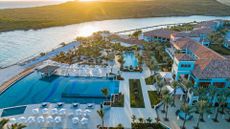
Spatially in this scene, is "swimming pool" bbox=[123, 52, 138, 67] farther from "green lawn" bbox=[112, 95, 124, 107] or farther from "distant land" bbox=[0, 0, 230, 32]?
"distant land" bbox=[0, 0, 230, 32]

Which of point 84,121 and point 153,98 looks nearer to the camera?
point 84,121

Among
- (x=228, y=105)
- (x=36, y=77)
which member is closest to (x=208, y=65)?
(x=228, y=105)

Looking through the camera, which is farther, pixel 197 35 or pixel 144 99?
pixel 197 35

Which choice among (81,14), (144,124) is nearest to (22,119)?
(144,124)

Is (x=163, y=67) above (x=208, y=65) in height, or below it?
below

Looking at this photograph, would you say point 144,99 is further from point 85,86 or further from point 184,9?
point 184,9

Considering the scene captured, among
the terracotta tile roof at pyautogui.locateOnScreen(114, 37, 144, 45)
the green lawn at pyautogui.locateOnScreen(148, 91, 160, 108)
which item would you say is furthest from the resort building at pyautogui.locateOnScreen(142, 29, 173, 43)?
the green lawn at pyautogui.locateOnScreen(148, 91, 160, 108)

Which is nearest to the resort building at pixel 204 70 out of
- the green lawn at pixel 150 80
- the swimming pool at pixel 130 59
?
the green lawn at pixel 150 80

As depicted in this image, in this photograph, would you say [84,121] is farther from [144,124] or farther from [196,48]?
[196,48]
